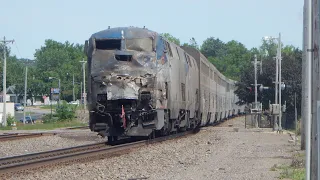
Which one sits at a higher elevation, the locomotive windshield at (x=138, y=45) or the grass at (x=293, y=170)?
the locomotive windshield at (x=138, y=45)

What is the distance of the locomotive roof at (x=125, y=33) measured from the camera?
21.0m

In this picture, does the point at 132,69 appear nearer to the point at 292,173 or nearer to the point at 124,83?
the point at 124,83

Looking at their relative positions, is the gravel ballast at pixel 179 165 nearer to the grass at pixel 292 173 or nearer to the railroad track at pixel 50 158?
the grass at pixel 292 173

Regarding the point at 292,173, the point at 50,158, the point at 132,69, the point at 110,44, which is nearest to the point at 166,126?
the point at 132,69

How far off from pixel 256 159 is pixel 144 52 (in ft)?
20.2

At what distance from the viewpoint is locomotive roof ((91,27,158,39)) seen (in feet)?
69.0

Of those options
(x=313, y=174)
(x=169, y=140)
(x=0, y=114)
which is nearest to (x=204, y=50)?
(x=0, y=114)

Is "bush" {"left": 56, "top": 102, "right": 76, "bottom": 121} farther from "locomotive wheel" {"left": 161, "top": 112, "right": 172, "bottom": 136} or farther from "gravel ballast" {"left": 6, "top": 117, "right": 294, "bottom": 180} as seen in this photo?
"gravel ballast" {"left": 6, "top": 117, "right": 294, "bottom": 180}

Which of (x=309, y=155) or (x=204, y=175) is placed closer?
(x=309, y=155)

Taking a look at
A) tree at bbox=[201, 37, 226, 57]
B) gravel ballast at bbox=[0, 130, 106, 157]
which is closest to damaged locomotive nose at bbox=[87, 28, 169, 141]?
gravel ballast at bbox=[0, 130, 106, 157]

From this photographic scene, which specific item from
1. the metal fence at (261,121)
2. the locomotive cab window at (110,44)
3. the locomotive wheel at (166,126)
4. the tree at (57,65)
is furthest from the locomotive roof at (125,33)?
the tree at (57,65)

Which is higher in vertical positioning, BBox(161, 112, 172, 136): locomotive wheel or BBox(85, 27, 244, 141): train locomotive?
BBox(85, 27, 244, 141): train locomotive

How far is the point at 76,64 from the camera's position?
15400cm

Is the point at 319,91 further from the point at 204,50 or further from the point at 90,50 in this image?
the point at 204,50
